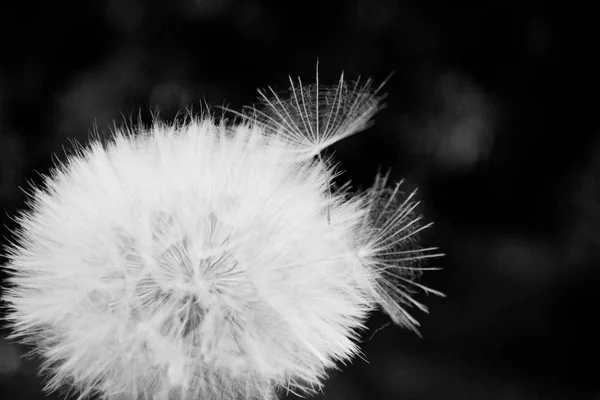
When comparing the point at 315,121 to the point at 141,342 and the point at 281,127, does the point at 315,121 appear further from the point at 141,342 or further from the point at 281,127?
the point at 141,342

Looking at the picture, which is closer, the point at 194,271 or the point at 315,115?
the point at 194,271

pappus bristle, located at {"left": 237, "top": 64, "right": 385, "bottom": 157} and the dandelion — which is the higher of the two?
pappus bristle, located at {"left": 237, "top": 64, "right": 385, "bottom": 157}

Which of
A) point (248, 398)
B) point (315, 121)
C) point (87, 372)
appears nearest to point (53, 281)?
point (87, 372)

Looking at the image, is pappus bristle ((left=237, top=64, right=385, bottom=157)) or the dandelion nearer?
the dandelion

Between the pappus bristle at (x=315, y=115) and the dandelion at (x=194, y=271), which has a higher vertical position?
the pappus bristle at (x=315, y=115)

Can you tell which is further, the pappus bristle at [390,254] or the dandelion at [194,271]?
the pappus bristle at [390,254]

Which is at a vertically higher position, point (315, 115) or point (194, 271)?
point (315, 115)

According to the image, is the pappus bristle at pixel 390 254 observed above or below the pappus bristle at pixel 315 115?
below

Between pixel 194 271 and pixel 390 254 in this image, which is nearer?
pixel 194 271
